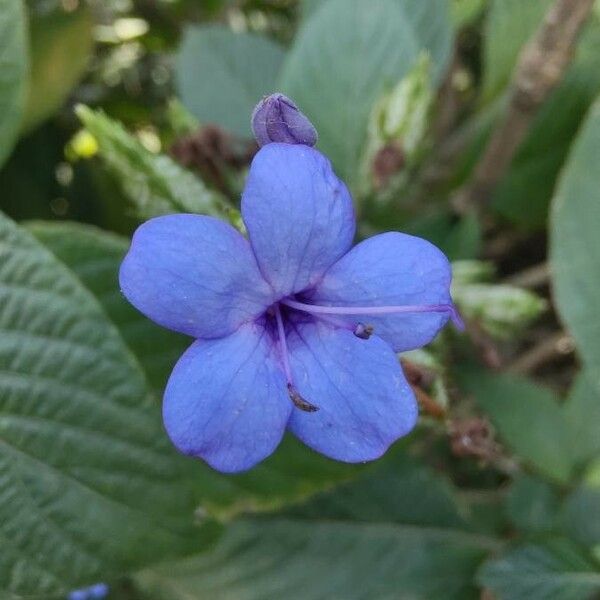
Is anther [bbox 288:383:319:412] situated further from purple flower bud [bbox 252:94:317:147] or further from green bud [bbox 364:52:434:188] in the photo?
green bud [bbox 364:52:434:188]

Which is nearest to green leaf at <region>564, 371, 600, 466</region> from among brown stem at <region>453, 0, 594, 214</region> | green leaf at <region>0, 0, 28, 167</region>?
brown stem at <region>453, 0, 594, 214</region>

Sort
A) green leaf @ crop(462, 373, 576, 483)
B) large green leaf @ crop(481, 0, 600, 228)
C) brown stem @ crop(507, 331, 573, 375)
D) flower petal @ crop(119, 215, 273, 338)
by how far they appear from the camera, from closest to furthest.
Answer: flower petal @ crop(119, 215, 273, 338) < green leaf @ crop(462, 373, 576, 483) < large green leaf @ crop(481, 0, 600, 228) < brown stem @ crop(507, 331, 573, 375)

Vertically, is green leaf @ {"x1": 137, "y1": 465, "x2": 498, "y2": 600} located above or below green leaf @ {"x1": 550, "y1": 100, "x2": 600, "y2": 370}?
below

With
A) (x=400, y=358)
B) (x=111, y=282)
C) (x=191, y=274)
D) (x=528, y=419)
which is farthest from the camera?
(x=528, y=419)

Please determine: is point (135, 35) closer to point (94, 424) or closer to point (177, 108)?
point (177, 108)

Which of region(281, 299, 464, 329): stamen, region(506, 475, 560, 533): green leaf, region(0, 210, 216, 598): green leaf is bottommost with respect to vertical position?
region(506, 475, 560, 533): green leaf

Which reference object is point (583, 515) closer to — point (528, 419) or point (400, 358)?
point (528, 419)

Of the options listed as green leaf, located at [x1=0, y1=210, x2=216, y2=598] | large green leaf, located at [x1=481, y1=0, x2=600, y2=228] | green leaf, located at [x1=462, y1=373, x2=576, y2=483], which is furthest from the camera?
large green leaf, located at [x1=481, y1=0, x2=600, y2=228]

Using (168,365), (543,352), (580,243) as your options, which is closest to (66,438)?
(168,365)
